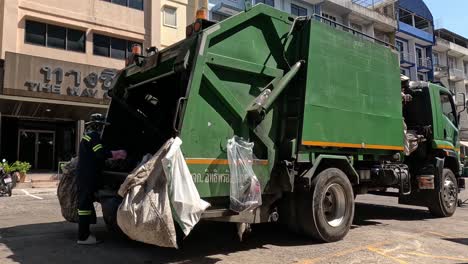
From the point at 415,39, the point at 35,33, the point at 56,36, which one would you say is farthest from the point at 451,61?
the point at 35,33

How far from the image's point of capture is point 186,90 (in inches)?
184

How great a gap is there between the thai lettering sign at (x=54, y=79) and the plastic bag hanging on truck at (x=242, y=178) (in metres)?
12.5

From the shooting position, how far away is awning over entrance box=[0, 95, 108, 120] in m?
17.1

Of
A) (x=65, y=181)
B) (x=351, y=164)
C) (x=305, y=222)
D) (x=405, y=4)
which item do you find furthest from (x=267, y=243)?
(x=405, y=4)

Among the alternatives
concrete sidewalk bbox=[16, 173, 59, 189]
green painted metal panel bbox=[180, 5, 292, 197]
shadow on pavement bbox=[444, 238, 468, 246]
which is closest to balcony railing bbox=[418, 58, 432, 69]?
concrete sidewalk bbox=[16, 173, 59, 189]

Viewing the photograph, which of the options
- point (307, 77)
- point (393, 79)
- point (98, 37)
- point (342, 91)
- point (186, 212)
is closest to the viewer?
A: point (186, 212)

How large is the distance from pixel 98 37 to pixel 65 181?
51.9 ft

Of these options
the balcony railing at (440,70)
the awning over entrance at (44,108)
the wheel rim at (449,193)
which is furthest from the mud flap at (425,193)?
the balcony railing at (440,70)

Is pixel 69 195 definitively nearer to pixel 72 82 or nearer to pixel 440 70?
pixel 72 82

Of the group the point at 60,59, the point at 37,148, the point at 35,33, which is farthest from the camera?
the point at 37,148

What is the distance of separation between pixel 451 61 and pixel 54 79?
43163 millimetres

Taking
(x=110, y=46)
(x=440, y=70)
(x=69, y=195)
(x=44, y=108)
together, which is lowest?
(x=69, y=195)

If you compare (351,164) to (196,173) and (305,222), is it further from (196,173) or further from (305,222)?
(196,173)

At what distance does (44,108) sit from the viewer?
18359 mm
